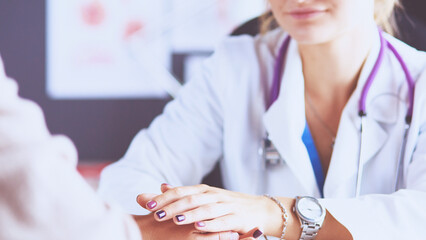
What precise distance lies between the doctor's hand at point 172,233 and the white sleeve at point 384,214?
0.19 m

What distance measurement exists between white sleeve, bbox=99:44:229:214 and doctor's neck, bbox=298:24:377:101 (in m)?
0.25

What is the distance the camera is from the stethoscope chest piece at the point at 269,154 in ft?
3.98

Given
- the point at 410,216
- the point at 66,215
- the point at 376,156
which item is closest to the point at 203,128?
the point at 376,156

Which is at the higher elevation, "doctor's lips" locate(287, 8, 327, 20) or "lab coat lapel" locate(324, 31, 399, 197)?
"doctor's lips" locate(287, 8, 327, 20)

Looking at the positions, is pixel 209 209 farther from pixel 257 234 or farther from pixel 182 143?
pixel 182 143

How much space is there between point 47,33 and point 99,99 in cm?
56

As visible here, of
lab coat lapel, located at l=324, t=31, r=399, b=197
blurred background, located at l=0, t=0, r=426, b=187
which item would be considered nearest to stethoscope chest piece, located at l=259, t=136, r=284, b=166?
lab coat lapel, located at l=324, t=31, r=399, b=197

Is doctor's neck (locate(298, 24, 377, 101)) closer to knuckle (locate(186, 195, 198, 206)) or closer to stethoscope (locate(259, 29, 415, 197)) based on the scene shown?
stethoscope (locate(259, 29, 415, 197))

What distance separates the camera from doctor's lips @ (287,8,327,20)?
1075 mm

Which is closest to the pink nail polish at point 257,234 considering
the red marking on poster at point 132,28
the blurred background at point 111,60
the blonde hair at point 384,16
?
the blonde hair at point 384,16

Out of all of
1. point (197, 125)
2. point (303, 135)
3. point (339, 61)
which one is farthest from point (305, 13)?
point (197, 125)

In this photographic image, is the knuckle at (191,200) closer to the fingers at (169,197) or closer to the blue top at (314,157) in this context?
the fingers at (169,197)

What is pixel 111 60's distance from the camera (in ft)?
11.1

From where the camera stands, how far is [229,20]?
342 centimetres
